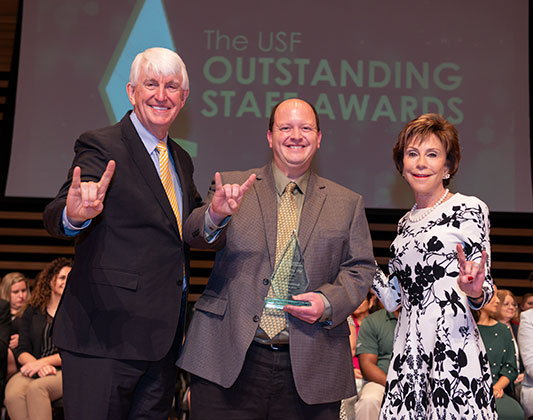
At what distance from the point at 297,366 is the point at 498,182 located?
445 centimetres

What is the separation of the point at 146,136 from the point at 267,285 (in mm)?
745

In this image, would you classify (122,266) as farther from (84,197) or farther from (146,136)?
(146,136)

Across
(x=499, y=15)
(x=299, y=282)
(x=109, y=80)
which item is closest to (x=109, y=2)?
(x=109, y=80)

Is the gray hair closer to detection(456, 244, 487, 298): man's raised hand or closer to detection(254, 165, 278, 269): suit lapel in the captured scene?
detection(254, 165, 278, 269): suit lapel

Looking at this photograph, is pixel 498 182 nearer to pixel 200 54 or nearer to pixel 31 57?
pixel 200 54

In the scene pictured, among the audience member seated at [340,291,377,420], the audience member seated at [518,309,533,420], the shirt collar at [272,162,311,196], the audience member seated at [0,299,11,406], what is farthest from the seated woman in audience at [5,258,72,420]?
the audience member seated at [518,309,533,420]

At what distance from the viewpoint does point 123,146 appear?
2.25 meters

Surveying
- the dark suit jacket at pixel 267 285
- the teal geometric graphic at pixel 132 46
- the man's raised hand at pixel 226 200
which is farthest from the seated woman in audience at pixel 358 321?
the man's raised hand at pixel 226 200

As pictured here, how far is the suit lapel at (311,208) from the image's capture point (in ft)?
7.65

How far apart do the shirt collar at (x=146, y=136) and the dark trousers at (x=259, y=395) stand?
85cm

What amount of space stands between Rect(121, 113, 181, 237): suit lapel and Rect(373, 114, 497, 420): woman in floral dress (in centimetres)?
96

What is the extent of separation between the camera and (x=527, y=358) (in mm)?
4320

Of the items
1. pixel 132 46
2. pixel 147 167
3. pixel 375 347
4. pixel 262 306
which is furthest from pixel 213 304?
pixel 132 46

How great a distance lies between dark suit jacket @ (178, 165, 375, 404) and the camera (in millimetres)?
2201
